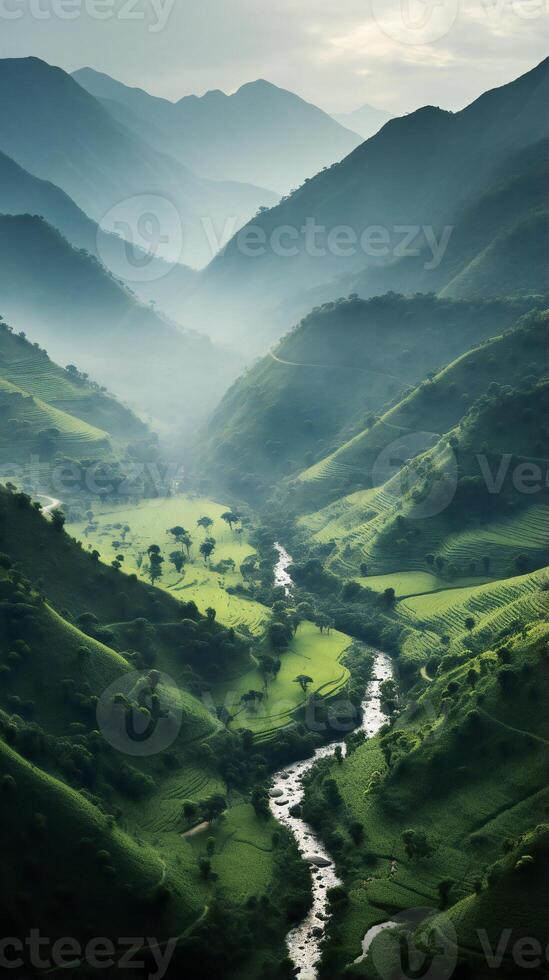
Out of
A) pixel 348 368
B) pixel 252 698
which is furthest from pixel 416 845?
pixel 348 368

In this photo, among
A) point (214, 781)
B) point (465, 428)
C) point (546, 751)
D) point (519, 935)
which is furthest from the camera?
point (465, 428)

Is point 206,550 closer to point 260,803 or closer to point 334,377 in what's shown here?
point 260,803

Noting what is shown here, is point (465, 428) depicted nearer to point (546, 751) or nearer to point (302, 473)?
point (302, 473)

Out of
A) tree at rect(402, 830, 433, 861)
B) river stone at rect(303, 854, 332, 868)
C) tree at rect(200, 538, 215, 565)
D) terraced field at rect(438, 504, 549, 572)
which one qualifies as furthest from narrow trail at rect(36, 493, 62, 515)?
tree at rect(402, 830, 433, 861)

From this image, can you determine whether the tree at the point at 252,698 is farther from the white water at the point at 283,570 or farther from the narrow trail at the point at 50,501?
the narrow trail at the point at 50,501

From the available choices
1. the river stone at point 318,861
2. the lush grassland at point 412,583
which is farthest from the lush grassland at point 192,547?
the river stone at point 318,861

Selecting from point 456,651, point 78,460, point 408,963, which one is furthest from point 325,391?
point 408,963
